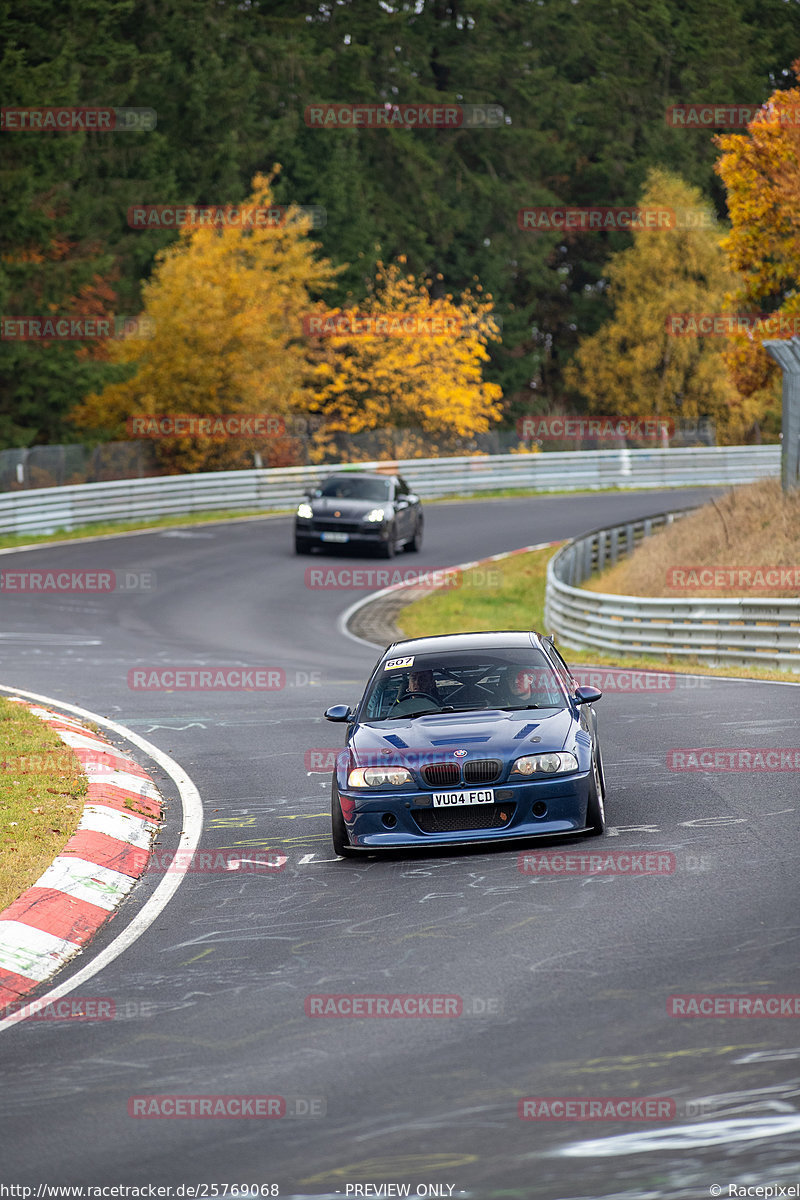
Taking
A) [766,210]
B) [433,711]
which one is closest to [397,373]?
[766,210]

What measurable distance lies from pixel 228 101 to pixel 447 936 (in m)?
56.0

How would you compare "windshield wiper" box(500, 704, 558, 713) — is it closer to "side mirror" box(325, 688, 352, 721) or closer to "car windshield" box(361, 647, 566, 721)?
"car windshield" box(361, 647, 566, 721)

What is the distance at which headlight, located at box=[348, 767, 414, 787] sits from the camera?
389 inches

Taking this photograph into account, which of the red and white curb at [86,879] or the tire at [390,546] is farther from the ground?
the red and white curb at [86,879]

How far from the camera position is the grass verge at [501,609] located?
23219mm

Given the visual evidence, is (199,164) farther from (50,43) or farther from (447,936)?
(447,936)

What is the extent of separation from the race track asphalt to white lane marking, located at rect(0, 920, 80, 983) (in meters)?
0.15

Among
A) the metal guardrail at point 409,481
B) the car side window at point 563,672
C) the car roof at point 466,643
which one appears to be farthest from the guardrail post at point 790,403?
the metal guardrail at point 409,481

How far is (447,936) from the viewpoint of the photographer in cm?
800

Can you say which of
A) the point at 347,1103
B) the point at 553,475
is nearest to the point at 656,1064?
the point at 347,1103

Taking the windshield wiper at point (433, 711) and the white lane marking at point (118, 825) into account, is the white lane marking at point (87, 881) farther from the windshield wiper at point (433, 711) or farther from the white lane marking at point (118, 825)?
the windshield wiper at point (433, 711)

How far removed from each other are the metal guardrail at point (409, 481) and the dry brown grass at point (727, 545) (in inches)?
554

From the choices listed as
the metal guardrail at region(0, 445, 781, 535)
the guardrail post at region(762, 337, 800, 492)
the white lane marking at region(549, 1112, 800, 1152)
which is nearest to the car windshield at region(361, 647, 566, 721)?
the white lane marking at region(549, 1112, 800, 1152)

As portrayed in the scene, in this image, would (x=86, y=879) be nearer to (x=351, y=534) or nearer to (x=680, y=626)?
(x=680, y=626)
